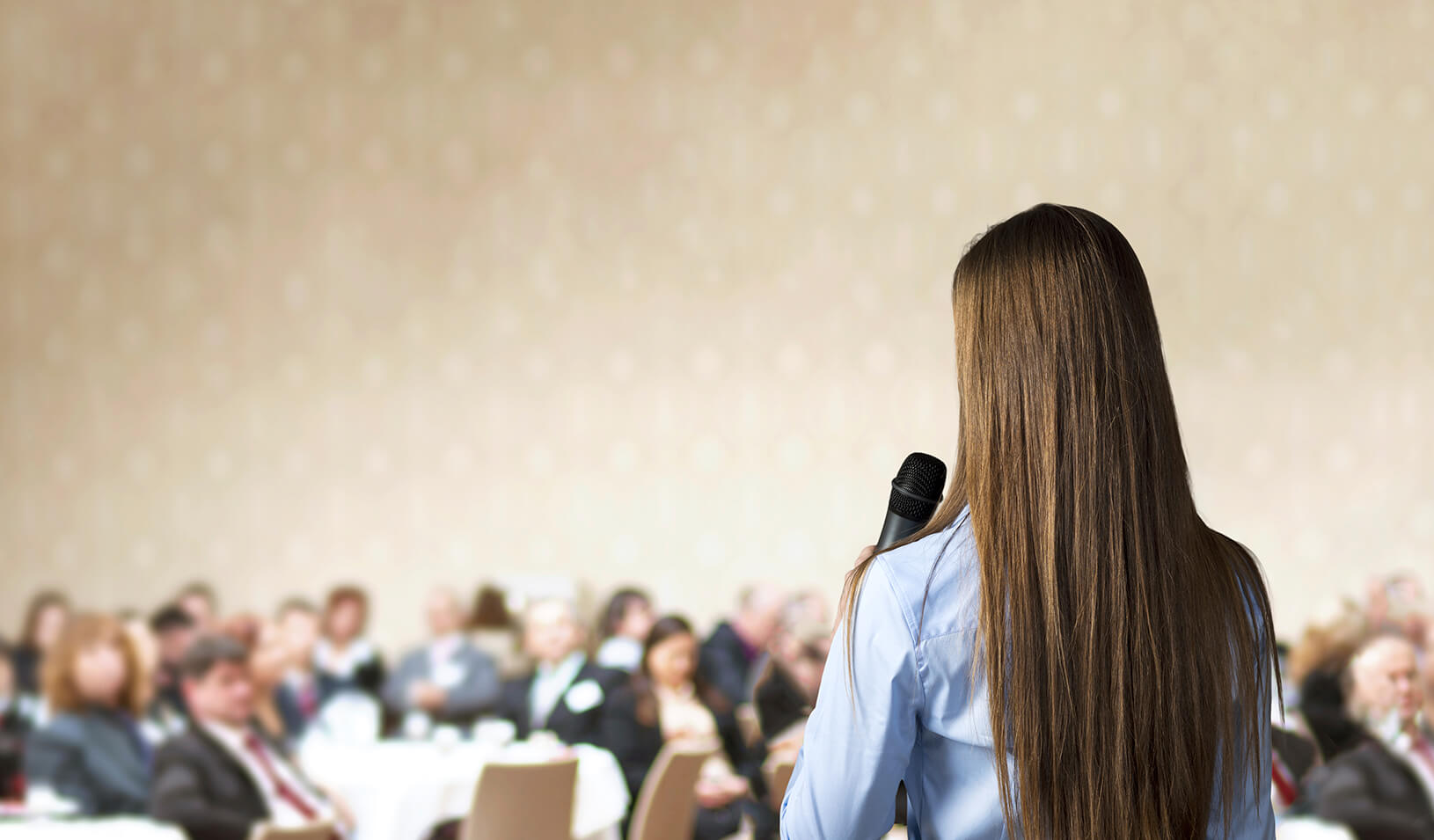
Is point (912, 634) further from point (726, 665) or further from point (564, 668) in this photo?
point (726, 665)

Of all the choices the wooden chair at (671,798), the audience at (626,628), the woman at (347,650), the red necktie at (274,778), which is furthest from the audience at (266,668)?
the audience at (626,628)

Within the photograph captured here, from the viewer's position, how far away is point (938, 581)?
94 centimetres

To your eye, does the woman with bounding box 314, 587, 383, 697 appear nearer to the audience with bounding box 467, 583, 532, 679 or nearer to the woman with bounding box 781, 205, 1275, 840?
the audience with bounding box 467, 583, 532, 679

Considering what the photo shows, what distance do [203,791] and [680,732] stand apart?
1852 mm

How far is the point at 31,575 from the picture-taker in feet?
30.1

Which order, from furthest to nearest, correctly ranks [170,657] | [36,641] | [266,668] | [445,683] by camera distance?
[36,641]
[445,683]
[170,657]
[266,668]

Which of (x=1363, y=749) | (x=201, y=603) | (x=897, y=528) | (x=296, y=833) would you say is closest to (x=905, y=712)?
(x=897, y=528)

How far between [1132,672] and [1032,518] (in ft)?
0.42

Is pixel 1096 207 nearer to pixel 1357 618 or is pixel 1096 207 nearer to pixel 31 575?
pixel 1357 618

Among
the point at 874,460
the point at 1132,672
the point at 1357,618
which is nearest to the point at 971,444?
the point at 1132,672

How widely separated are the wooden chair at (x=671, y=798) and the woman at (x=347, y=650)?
3539 mm

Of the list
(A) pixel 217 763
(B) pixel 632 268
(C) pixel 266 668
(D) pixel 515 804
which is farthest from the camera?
(B) pixel 632 268

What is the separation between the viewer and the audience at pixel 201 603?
7419 millimetres

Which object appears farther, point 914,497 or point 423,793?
point 423,793
